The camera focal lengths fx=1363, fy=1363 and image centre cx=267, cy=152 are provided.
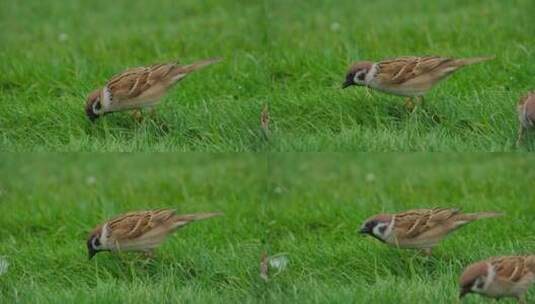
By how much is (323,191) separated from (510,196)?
39.5 inches

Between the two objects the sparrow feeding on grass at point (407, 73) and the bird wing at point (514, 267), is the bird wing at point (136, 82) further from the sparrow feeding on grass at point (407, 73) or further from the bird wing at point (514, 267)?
the bird wing at point (514, 267)

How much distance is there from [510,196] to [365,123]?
882 millimetres

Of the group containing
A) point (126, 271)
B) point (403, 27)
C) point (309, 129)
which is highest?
point (403, 27)

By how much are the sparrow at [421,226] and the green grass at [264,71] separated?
1.22 feet

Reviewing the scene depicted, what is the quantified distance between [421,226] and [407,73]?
0.81m

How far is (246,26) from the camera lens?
24.3 feet

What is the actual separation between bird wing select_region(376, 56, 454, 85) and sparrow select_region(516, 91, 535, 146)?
0.44 m

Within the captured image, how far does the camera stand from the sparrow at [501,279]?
695 cm

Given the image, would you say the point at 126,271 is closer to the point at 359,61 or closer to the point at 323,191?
the point at 323,191

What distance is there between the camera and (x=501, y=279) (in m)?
6.96

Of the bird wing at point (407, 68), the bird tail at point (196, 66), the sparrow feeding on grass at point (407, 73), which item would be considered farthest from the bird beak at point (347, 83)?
the bird tail at point (196, 66)

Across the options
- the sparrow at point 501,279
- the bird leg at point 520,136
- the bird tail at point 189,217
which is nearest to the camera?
the sparrow at point 501,279

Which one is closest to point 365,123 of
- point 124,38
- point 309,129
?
point 309,129

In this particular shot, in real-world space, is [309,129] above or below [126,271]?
above
